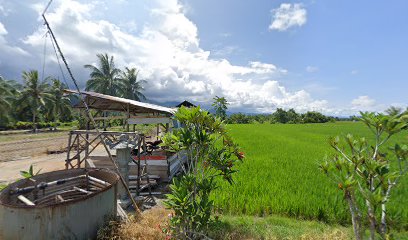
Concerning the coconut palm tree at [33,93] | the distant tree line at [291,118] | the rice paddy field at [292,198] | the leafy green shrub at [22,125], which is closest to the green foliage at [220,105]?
the rice paddy field at [292,198]

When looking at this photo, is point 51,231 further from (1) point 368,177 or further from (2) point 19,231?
(1) point 368,177

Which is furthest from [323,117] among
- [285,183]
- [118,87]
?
[285,183]

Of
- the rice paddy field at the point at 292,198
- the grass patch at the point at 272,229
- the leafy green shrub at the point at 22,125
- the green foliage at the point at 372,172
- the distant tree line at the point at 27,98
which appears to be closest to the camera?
the green foliage at the point at 372,172

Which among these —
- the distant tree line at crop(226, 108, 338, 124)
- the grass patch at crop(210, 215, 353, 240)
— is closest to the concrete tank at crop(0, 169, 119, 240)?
the grass patch at crop(210, 215, 353, 240)

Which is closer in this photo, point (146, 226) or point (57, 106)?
point (146, 226)

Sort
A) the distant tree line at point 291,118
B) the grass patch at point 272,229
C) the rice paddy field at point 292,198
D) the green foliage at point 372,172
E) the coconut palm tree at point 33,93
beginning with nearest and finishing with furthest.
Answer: the green foliage at point 372,172, the grass patch at point 272,229, the rice paddy field at point 292,198, the coconut palm tree at point 33,93, the distant tree line at point 291,118

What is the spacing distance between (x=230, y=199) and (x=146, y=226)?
2.19 m

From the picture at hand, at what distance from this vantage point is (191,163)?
11.7 ft

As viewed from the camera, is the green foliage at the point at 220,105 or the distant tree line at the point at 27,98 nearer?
the green foliage at the point at 220,105

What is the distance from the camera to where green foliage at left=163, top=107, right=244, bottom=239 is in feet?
10.8

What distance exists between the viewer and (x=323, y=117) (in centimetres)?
6894

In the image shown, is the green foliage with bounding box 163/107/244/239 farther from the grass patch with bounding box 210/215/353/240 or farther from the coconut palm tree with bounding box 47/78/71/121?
the coconut palm tree with bounding box 47/78/71/121

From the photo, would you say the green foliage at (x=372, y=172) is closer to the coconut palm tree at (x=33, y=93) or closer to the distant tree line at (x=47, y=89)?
the distant tree line at (x=47, y=89)

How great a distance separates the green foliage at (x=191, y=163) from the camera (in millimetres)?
3287
